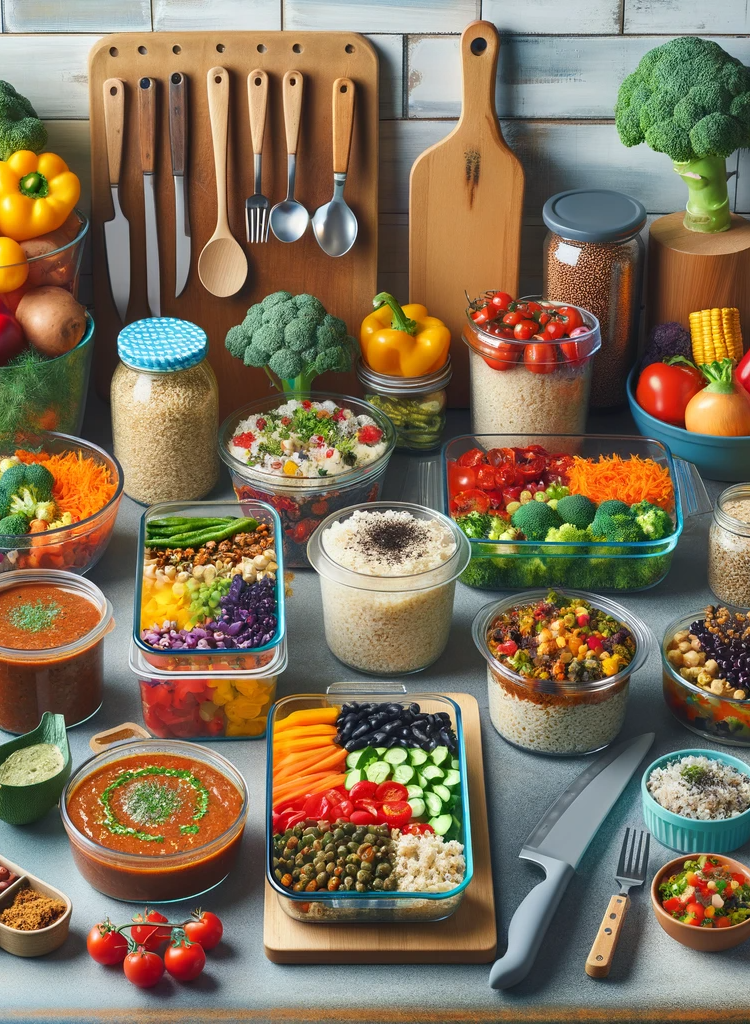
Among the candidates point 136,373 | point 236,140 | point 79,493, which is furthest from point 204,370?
point 236,140

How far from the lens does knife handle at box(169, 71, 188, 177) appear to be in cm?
219

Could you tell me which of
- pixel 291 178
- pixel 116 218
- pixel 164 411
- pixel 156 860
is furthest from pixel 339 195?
pixel 156 860

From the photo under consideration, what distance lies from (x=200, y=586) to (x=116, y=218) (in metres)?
0.88

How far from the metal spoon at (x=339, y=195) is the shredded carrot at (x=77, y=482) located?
0.61m

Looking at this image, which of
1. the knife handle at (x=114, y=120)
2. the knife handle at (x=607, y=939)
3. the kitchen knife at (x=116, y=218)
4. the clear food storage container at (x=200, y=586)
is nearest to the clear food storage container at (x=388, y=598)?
the clear food storage container at (x=200, y=586)

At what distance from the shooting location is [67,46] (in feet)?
7.25

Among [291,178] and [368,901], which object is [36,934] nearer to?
[368,901]

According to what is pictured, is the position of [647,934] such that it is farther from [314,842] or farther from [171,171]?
[171,171]

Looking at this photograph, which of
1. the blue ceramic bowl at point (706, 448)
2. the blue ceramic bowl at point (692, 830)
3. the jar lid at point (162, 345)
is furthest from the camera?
the blue ceramic bowl at point (706, 448)

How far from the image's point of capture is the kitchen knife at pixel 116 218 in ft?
7.22

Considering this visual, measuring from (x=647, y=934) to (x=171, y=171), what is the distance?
5.19ft

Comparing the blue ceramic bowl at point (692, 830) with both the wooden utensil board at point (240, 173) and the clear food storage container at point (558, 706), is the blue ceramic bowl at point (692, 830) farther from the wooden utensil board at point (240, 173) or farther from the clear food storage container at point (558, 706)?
the wooden utensil board at point (240, 173)

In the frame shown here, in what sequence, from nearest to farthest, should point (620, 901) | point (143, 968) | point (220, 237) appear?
point (143, 968), point (620, 901), point (220, 237)

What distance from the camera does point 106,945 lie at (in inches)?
54.3
